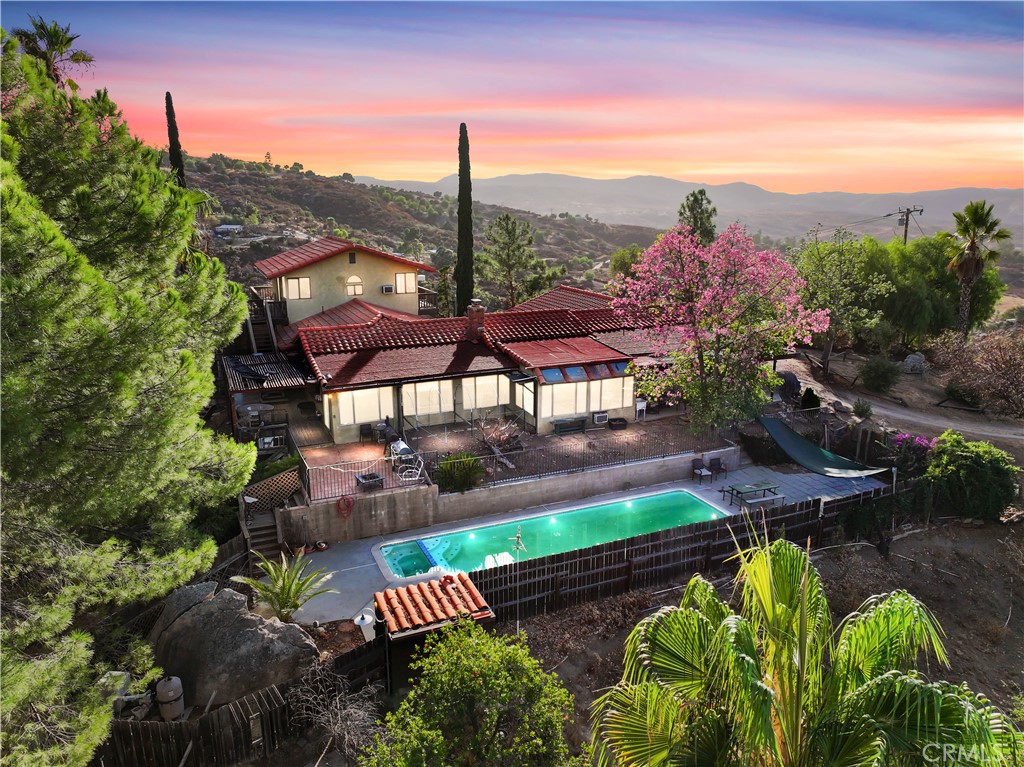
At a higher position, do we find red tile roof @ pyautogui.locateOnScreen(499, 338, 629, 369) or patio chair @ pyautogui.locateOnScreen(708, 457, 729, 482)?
red tile roof @ pyautogui.locateOnScreen(499, 338, 629, 369)

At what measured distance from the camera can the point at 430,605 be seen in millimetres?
12438

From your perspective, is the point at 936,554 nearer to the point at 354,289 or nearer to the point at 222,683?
the point at 222,683

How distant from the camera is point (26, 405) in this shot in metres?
7.90

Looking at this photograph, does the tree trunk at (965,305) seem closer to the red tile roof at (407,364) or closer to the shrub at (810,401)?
the shrub at (810,401)

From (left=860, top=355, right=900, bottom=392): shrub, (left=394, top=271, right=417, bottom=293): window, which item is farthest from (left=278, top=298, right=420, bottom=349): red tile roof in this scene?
(left=860, top=355, right=900, bottom=392): shrub

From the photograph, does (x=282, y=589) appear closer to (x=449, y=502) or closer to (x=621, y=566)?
(x=449, y=502)

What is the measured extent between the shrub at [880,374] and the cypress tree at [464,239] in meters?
19.8

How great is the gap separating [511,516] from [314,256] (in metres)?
16.1

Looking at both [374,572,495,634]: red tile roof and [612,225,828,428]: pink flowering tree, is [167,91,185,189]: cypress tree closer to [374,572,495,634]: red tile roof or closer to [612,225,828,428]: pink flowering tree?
[612,225,828,428]: pink flowering tree

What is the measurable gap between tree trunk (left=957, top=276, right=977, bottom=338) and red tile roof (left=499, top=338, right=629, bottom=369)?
849 inches

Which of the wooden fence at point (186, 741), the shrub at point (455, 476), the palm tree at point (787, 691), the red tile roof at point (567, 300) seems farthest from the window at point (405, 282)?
the palm tree at point (787, 691)

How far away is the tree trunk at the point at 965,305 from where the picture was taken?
1362 inches

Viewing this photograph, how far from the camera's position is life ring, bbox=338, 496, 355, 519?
18.1m

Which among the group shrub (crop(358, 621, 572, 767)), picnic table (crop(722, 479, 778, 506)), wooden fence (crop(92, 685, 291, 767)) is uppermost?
shrub (crop(358, 621, 572, 767))
